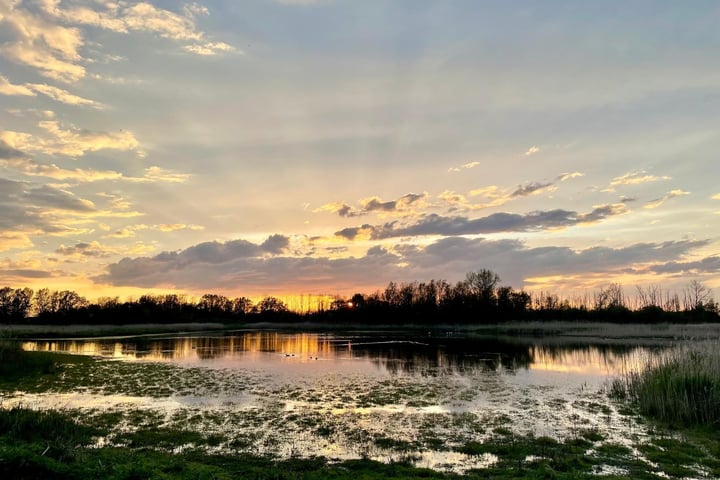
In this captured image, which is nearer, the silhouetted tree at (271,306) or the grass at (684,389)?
the grass at (684,389)

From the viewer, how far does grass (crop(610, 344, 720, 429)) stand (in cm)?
1276

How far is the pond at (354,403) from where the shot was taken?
34.8 feet

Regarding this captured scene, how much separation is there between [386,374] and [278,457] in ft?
46.7

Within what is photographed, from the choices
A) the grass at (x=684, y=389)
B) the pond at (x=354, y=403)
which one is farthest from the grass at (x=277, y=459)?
the grass at (x=684, y=389)

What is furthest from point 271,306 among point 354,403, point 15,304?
point 354,403

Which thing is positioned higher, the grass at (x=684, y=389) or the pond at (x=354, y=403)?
the grass at (x=684, y=389)

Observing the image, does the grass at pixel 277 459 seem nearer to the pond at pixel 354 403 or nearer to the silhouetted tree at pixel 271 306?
the pond at pixel 354 403

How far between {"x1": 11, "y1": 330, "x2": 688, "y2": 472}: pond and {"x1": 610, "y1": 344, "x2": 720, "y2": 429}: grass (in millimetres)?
1053

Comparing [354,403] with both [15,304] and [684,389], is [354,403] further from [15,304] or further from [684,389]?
[15,304]

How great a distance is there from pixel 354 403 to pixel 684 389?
9.51 m

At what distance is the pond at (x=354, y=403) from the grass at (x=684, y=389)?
3.46 ft

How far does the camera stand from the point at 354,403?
1555 centimetres

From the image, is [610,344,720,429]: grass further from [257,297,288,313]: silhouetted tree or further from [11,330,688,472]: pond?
[257,297,288,313]: silhouetted tree

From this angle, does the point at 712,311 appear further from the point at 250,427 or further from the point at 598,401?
the point at 250,427
